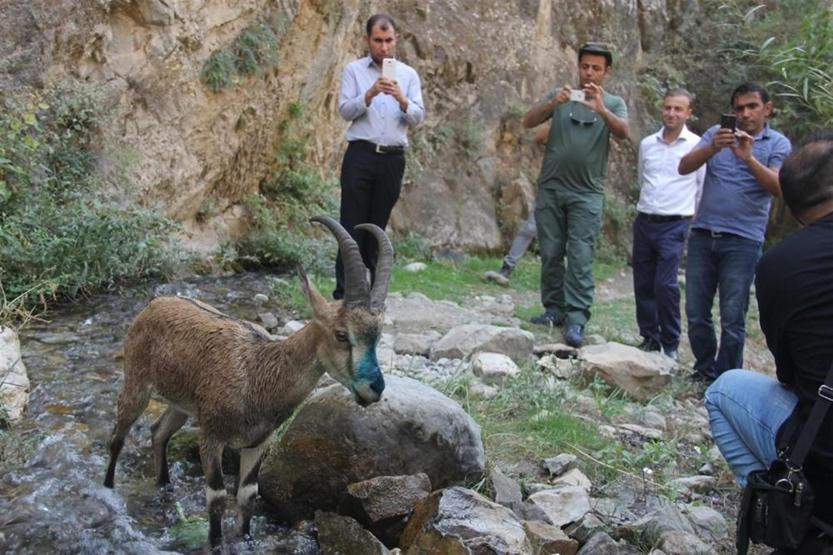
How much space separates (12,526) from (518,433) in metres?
3.17

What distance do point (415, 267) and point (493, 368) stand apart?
5.53 m

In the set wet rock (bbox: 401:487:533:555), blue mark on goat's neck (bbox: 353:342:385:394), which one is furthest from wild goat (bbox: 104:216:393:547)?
wet rock (bbox: 401:487:533:555)

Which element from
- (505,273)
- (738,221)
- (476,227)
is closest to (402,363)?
(738,221)

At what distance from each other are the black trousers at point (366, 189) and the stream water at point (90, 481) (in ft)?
7.19

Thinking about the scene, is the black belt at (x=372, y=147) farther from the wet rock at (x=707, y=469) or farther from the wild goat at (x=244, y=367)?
the wet rock at (x=707, y=469)

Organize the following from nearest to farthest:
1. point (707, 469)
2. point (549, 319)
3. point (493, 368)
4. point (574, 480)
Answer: point (574, 480)
point (707, 469)
point (493, 368)
point (549, 319)

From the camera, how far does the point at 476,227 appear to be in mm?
15258

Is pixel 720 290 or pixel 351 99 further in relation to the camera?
pixel 351 99

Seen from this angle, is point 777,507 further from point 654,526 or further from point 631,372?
point 631,372

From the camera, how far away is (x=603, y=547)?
13.7 ft

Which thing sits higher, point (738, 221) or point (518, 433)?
point (738, 221)

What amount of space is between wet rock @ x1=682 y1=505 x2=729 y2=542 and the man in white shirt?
3.49 m

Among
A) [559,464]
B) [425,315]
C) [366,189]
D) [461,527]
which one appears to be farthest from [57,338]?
[461,527]

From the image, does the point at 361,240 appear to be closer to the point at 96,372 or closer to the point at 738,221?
the point at 96,372
